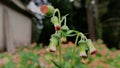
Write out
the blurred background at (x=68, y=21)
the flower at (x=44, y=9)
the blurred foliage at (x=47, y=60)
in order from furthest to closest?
the blurred background at (x=68, y=21) < the blurred foliage at (x=47, y=60) < the flower at (x=44, y=9)

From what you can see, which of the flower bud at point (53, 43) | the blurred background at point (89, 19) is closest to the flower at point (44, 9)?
the flower bud at point (53, 43)

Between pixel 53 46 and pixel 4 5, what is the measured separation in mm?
13959

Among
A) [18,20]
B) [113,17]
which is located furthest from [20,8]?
[113,17]

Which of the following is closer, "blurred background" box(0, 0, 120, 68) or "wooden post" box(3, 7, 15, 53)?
"wooden post" box(3, 7, 15, 53)

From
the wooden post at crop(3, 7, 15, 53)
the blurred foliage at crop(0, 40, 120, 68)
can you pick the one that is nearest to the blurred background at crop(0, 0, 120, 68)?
the wooden post at crop(3, 7, 15, 53)

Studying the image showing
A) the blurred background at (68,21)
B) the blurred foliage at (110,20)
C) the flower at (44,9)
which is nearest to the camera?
the flower at (44,9)

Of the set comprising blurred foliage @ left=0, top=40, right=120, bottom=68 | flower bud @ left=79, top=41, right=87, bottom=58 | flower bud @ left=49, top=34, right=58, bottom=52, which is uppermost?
flower bud @ left=49, top=34, right=58, bottom=52

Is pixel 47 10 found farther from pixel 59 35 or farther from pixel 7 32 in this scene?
pixel 7 32

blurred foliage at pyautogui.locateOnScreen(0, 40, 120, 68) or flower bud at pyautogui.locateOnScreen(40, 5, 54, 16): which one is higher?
flower bud at pyautogui.locateOnScreen(40, 5, 54, 16)

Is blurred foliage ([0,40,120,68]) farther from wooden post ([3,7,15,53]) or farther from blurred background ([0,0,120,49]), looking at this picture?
blurred background ([0,0,120,49])

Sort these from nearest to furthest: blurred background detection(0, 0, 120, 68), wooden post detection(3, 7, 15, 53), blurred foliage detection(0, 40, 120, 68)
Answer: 1. blurred foliage detection(0, 40, 120, 68)
2. wooden post detection(3, 7, 15, 53)
3. blurred background detection(0, 0, 120, 68)

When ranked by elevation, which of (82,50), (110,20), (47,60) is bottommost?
(47,60)

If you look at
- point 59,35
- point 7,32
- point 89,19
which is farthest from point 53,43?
point 89,19

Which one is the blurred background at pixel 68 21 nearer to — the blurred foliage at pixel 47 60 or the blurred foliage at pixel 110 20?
the blurred foliage at pixel 110 20
